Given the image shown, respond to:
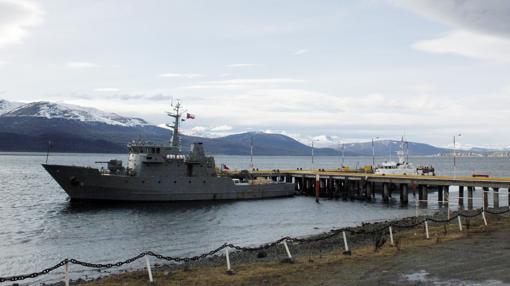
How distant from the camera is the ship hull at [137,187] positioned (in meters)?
57.7

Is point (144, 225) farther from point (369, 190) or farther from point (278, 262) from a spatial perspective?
point (369, 190)

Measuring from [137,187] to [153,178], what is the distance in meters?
2.37

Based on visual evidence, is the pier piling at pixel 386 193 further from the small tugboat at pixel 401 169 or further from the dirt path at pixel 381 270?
the dirt path at pixel 381 270

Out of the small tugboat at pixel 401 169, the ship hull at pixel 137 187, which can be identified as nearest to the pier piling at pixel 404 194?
the small tugboat at pixel 401 169

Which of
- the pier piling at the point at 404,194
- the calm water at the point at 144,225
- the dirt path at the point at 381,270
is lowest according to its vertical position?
the calm water at the point at 144,225

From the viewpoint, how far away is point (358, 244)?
101 ft

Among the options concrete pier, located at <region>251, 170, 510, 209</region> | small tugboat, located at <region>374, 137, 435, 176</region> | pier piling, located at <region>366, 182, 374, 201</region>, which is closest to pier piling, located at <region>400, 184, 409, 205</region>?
concrete pier, located at <region>251, 170, 510, 209</region>

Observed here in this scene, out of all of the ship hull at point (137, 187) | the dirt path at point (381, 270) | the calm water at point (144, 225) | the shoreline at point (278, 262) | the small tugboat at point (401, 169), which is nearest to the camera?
the dirt path at point (381, 270)

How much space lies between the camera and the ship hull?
57656 mm

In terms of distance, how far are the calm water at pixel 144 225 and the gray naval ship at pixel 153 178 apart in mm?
1900

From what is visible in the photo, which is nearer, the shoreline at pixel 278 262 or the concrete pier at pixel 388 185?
the shoreline at pixel 278 262

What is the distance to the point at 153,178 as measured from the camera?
61.2 meters

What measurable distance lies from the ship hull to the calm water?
158 centimetres

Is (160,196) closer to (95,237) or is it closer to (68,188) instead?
(68,188)
